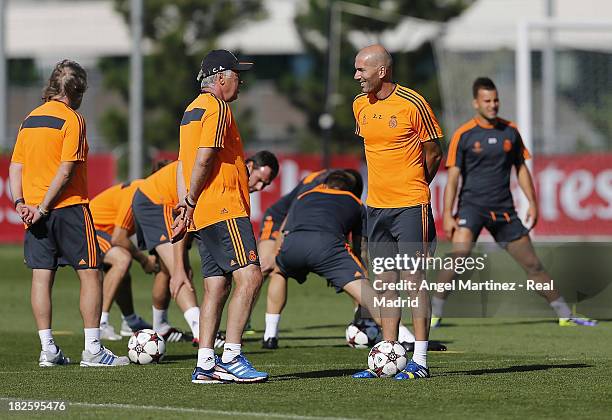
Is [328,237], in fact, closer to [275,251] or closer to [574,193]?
[275,251]

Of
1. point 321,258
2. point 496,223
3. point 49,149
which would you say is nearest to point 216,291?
point 49,149

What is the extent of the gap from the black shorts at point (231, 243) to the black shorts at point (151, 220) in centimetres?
324

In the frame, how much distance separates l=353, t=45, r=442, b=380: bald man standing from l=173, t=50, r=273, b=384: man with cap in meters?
0.95

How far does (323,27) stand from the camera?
53125 millimetres

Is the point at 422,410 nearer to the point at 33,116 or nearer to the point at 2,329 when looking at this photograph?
the point at 33,116

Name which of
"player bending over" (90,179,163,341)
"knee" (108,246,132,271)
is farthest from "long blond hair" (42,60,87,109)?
"knee" (108,246,132,271)

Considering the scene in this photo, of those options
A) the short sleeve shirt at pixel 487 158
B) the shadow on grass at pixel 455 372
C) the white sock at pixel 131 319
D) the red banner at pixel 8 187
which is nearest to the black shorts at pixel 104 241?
the white sock at pixel 131 319

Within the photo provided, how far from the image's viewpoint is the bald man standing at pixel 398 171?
9836mm

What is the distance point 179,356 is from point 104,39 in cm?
5718

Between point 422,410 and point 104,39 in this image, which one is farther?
point 104,39

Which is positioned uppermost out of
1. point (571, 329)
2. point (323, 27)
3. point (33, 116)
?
point (323, 27)

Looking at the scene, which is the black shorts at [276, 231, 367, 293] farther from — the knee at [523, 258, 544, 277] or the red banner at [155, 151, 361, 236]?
the red banner at [155, 151, 361, 236]

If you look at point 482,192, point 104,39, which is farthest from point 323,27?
point 482,192

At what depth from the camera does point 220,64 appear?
9.50 m
